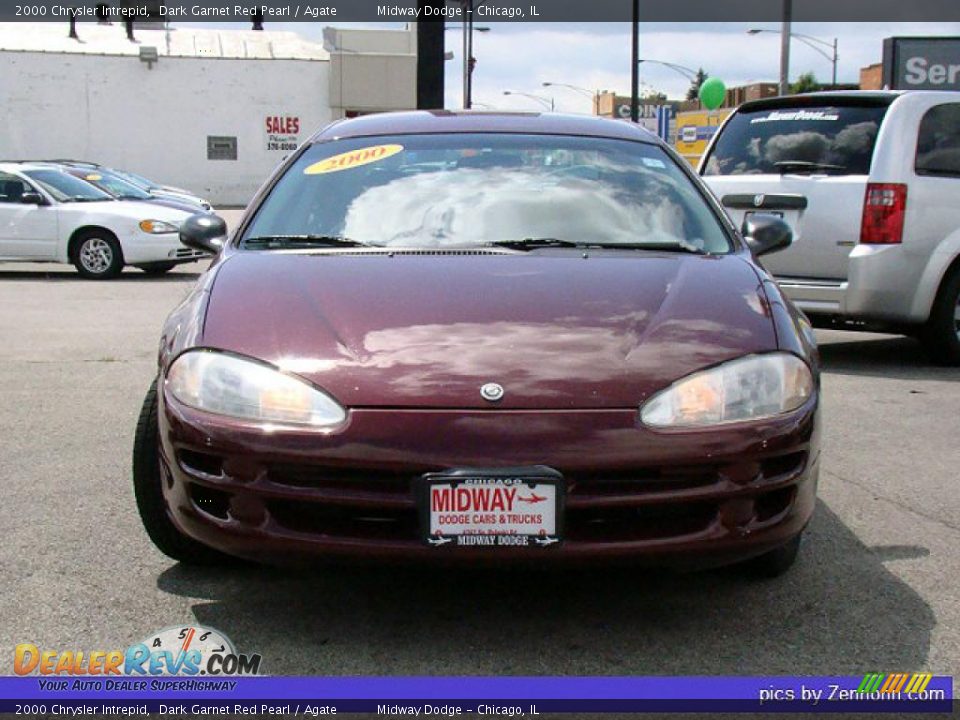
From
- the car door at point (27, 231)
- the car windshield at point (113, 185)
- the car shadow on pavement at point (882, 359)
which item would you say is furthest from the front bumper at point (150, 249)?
the car shadow on pavement at point (882, 359)

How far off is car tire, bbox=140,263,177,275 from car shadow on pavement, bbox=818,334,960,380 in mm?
8668

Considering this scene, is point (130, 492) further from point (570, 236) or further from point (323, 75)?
point (323, 75)

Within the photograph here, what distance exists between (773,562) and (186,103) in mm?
41709

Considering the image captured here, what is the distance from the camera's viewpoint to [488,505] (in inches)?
117

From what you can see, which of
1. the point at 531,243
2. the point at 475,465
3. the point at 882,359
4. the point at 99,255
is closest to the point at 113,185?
the point at 99,255

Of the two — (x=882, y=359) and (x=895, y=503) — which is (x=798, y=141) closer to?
(x=882, y=359)

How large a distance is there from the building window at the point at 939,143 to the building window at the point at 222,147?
3720 cm

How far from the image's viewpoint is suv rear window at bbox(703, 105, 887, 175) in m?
8.04

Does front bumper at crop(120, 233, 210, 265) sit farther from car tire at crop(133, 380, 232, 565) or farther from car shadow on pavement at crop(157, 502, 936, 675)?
car shadow on pavement at crop(157, 502, 936, 675)

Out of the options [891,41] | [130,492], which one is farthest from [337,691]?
[891,41]

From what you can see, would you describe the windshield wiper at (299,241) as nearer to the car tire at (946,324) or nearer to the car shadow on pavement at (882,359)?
the car shadow on pavement at (882,359)

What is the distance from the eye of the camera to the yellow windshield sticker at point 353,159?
14.8ft

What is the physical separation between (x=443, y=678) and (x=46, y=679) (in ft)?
3.16

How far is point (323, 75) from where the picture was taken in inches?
1704
